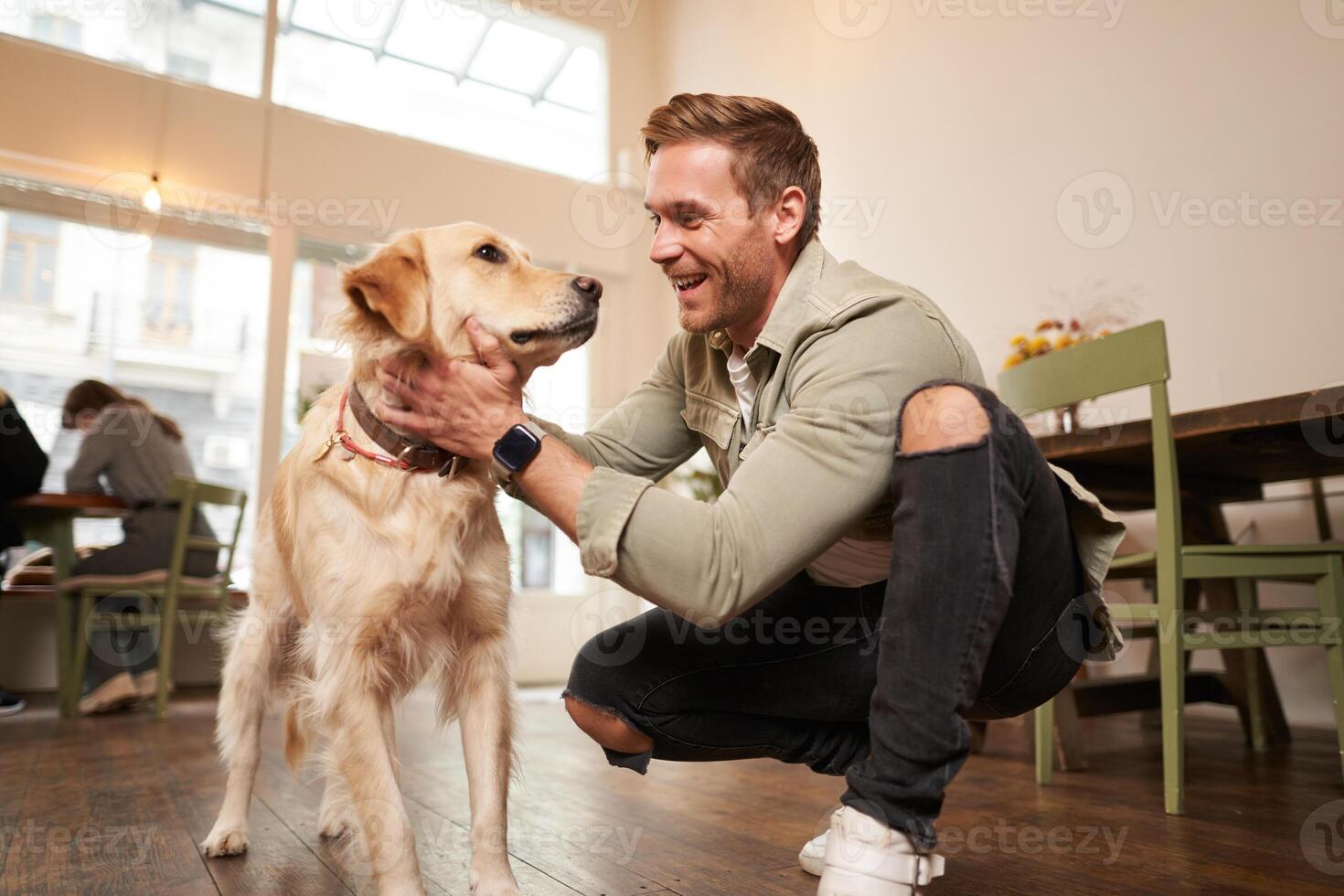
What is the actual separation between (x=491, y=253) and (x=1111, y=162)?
3.24 meters

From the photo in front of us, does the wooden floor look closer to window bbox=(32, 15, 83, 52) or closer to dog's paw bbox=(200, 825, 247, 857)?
dog's paw bbox=(200, 825, 247, 857)

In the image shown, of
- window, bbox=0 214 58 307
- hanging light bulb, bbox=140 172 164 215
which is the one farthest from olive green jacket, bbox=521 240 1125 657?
window, bbox=0 214 58 307

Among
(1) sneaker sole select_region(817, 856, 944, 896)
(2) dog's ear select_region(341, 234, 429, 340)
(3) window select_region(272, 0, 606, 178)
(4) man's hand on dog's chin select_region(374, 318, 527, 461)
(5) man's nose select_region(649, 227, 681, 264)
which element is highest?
(3) window select_region(272, 0, 606, 178)

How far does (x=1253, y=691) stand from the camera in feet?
8.55

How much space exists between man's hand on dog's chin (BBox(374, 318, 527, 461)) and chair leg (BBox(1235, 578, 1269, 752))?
7.77 ft

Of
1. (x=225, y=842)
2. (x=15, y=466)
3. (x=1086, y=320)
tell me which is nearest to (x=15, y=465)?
Answer: (x=15, y=466)

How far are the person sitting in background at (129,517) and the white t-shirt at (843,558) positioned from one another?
3.46 m

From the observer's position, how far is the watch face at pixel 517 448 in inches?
42.0

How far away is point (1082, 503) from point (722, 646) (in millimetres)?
551

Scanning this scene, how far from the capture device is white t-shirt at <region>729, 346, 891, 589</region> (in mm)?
1308

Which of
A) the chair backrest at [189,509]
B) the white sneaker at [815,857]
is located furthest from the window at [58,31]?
the white sneaker at [815,857]

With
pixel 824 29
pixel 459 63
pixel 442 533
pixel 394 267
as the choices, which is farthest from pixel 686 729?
pixel 459 63

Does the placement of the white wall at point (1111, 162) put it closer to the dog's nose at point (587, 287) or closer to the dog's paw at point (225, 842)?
the dog's nose at point (587, 287)

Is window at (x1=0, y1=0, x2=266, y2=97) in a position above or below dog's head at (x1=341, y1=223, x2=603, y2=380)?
above
